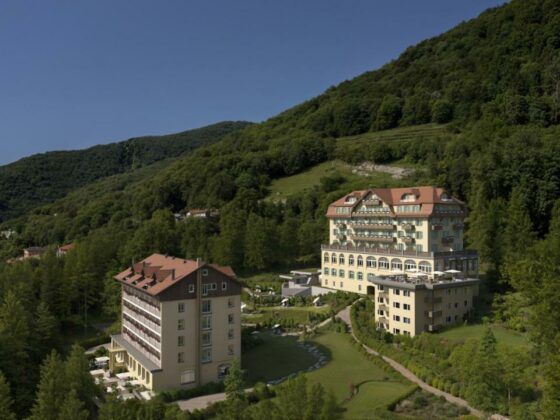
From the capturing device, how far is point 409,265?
201 feet

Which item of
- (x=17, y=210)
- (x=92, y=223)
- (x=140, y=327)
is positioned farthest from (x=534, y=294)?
(x=17, y=210)

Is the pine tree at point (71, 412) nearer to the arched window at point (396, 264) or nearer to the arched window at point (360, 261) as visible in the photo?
the arched window at point (396, 264)

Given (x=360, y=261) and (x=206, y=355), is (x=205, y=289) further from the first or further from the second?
→ (x=360, y=261)

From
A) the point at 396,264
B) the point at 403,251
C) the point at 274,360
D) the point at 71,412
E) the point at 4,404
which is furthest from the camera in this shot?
the point at 396,264

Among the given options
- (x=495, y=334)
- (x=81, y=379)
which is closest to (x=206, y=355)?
(x=81, y=379)

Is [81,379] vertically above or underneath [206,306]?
underneath

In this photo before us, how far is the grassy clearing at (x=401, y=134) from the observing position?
120162 millimetres

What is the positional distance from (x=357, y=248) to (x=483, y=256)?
15444 mm

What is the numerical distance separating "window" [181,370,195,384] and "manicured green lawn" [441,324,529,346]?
2248 cm

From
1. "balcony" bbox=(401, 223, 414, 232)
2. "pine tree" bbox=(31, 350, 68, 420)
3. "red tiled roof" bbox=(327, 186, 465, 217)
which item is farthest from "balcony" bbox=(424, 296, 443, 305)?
"pine tree" bbox=(31, 350, 68, 420)

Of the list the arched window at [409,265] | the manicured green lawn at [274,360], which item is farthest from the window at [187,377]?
the arched window at [409,265]

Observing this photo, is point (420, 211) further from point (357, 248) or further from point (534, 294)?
point (534, 294)

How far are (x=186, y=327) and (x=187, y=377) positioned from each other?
401 centimetres

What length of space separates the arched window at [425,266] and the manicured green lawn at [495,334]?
1049 cm
